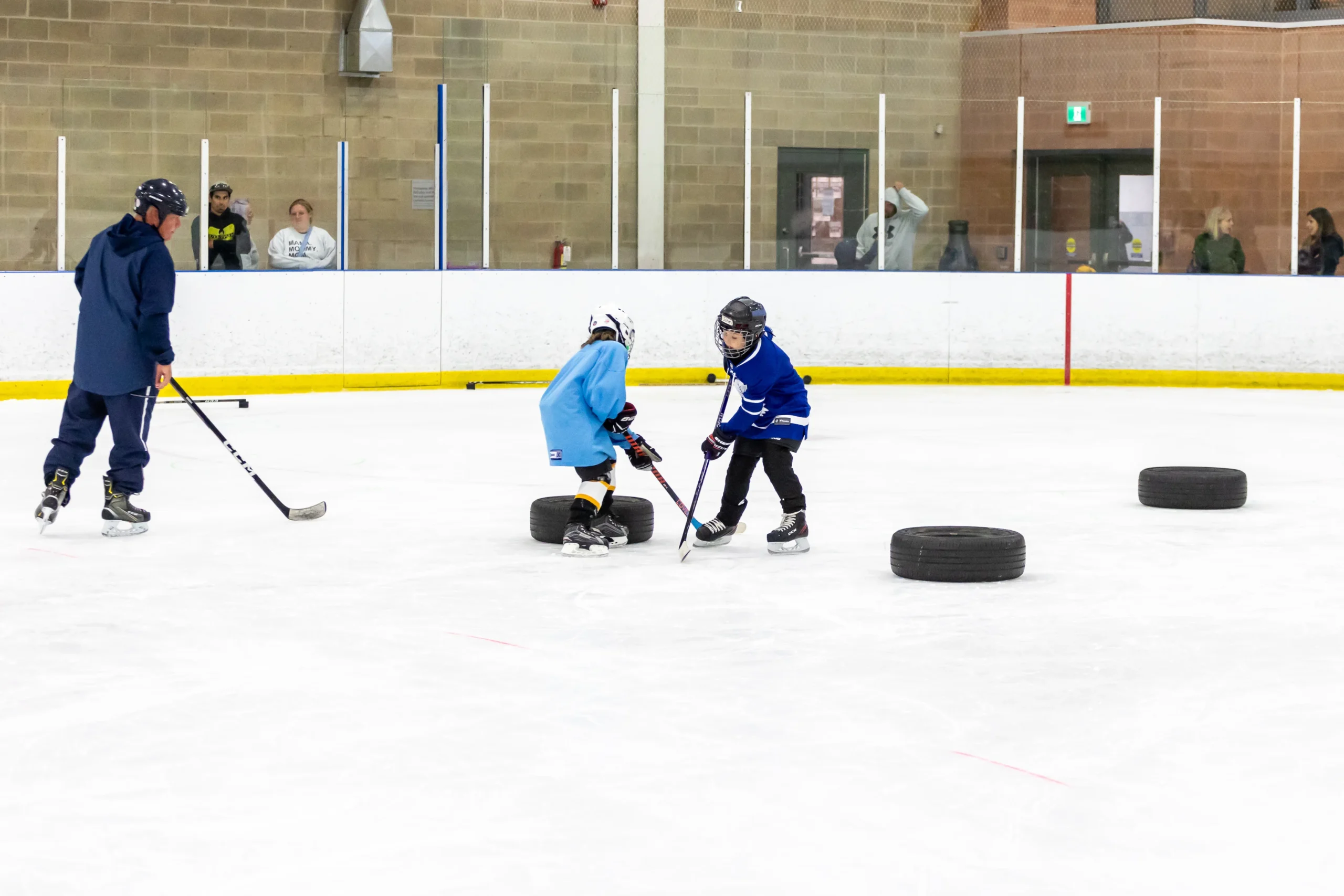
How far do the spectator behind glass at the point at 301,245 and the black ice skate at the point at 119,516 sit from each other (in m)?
6.03

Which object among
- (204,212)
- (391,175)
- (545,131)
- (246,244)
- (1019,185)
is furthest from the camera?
(545,131)

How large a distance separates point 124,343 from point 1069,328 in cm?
832

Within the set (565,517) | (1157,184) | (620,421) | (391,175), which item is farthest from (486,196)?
(620,421)

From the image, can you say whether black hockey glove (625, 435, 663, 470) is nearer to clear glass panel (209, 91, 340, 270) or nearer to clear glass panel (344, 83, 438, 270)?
clear glass panel (344, 83, 438, 270)

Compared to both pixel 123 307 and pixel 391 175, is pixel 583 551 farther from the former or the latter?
pixel 391 175

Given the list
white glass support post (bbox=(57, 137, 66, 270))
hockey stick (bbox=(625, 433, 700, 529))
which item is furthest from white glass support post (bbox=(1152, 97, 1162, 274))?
hockey stick (bbox=(625, 433, 700, 529))

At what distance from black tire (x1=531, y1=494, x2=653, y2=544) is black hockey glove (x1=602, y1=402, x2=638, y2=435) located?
0.31 m

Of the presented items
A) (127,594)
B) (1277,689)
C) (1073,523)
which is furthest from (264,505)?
(1277,689)

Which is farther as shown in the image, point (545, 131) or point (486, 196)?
point (545, 131)

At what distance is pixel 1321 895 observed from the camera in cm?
216

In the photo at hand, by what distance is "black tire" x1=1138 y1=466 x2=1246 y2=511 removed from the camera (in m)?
5.89

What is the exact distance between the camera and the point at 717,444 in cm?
490

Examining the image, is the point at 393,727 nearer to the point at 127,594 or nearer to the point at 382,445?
the point at 127,594

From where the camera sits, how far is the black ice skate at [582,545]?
4.88 metres
